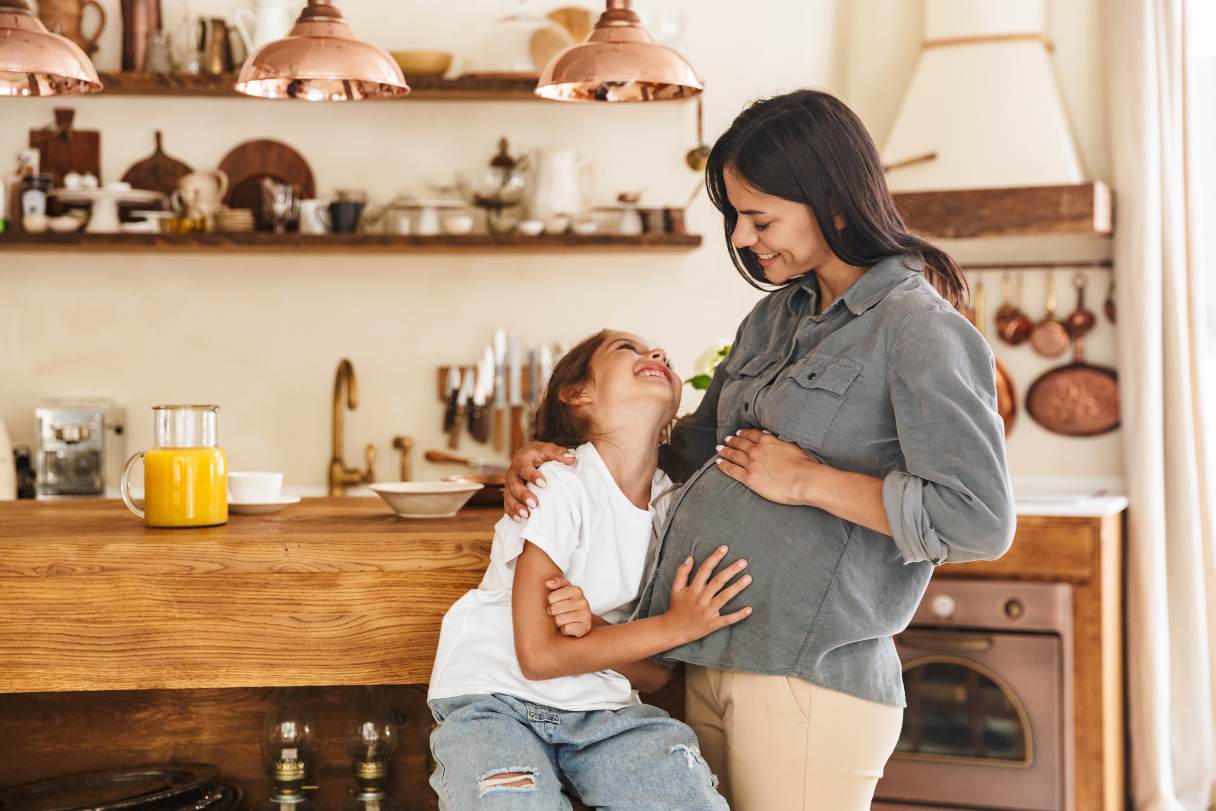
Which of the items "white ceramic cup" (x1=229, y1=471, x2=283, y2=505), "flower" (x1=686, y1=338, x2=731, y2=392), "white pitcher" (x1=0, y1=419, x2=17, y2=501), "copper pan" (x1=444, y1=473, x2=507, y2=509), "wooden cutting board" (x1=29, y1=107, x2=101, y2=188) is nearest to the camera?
"white ceramic cup" (x1=229, y1=471, x2=283, y2=505)

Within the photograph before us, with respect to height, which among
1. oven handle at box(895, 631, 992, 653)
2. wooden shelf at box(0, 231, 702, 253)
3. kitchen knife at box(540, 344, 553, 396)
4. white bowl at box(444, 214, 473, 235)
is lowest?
oven handle at box(895, 631, 992, 653)

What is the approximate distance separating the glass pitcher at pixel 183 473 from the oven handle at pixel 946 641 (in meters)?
1.88

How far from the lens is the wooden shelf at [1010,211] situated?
3549 mm

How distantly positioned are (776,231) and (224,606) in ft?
3.20

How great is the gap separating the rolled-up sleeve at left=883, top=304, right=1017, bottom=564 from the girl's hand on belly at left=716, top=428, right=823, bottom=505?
→ 4.7 inches

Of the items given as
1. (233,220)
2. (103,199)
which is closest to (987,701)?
(233,220)

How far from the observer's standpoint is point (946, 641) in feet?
10.5

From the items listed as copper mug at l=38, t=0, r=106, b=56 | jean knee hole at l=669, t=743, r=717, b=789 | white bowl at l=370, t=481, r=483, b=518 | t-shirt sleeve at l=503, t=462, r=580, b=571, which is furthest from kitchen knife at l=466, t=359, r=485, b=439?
jean knee hole at l=669, t=743, r=717, b=789

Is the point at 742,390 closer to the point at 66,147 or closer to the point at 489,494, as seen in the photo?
the point at 489,494

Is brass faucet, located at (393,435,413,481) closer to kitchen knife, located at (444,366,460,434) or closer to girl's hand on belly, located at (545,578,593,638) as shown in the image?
kitchen knife, located at (444,366,460,434)

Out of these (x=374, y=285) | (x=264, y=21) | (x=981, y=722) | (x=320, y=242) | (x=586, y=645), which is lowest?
(x=981, y=722)

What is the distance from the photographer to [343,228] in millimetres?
3750

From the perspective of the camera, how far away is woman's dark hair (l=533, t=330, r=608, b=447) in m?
1.90

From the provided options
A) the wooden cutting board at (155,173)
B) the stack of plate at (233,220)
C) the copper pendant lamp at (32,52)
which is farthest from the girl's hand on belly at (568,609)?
the wooden cutting board at (155,173)
